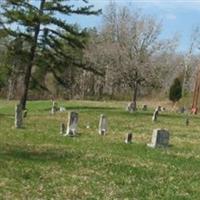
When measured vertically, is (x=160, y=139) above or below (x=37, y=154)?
above

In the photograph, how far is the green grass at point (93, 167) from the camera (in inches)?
526

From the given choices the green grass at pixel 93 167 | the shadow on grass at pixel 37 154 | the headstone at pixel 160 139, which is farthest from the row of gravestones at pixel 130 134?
→ the shadow on grass at pixel 37 154

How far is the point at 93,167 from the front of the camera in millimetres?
16469

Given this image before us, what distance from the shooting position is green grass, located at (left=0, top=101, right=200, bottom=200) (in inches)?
526

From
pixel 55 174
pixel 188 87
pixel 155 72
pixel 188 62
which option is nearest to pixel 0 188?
pixel 55 174

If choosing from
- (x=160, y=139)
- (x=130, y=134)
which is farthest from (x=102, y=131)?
(x=160, y=139)

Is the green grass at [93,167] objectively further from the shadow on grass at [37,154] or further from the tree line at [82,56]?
the tree line at [82,56]

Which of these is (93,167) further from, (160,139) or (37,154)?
(160,139)

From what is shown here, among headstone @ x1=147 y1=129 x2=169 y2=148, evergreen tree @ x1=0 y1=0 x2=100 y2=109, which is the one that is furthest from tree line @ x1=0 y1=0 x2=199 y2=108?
headstone @ x1=147 y1=129 x2=169 y2=148

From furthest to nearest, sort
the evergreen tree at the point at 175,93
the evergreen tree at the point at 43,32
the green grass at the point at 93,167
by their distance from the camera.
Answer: the evergreen tree at the point at 175,93 → the evergreen tree at the point at 43,32 → the green grass at the point at 93,167

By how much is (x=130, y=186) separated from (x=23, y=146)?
251 inches

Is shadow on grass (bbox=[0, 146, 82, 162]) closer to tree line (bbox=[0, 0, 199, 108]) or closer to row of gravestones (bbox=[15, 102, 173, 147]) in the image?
row of gravestones (bbox=[15, 102, 173, 147])

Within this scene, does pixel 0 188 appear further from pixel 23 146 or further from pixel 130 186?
pixel 23 146

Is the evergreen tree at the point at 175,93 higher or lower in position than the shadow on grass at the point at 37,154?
higher
